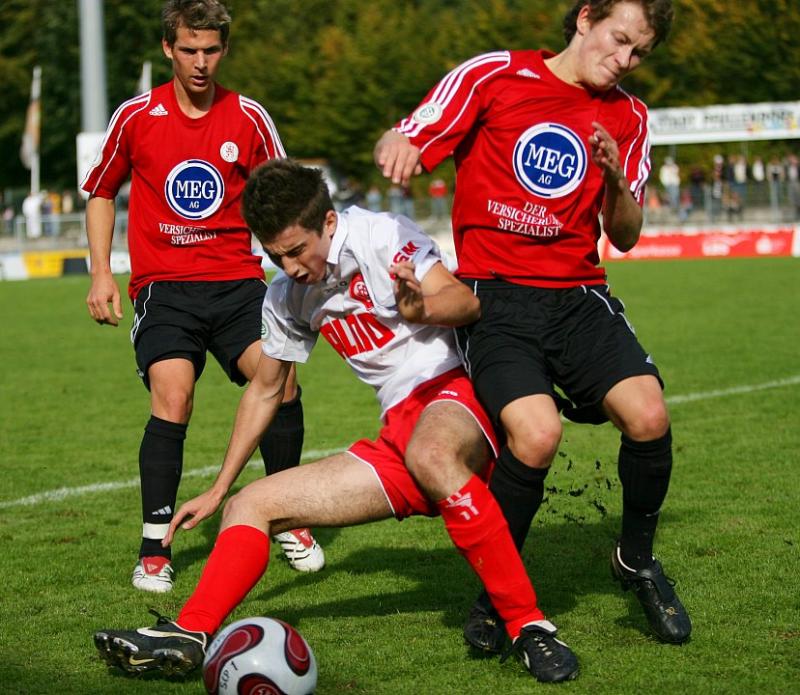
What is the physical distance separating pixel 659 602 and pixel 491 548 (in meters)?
0.76

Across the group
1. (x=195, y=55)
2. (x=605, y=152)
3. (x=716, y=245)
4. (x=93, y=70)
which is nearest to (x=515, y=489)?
(x=605, y=152)

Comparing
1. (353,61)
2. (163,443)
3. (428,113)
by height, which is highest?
(428,113)

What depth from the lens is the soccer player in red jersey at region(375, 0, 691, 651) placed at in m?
4.65

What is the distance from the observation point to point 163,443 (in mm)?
6047

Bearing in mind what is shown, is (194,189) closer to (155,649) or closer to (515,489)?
(515,489)

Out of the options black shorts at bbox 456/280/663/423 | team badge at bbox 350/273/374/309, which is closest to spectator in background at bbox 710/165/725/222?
black shorts at bbox 456/280/663/423

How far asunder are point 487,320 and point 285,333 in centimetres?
74

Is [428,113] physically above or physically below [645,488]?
above

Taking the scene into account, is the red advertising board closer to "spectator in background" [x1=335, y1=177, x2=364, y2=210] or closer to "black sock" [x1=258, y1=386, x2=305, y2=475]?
"spectator in background" [x1=335, y1=177, x2=364, y2=210]

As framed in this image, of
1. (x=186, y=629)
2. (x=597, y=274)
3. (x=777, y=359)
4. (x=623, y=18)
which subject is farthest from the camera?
(x=777, y=359)

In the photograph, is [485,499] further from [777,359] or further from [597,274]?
[777,359]

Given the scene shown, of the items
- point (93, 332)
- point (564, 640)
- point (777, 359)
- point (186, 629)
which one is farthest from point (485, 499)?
point (93, 332)

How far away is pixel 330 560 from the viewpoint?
247 inches

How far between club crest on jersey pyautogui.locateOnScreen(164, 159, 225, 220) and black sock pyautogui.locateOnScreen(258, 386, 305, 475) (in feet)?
3.29
